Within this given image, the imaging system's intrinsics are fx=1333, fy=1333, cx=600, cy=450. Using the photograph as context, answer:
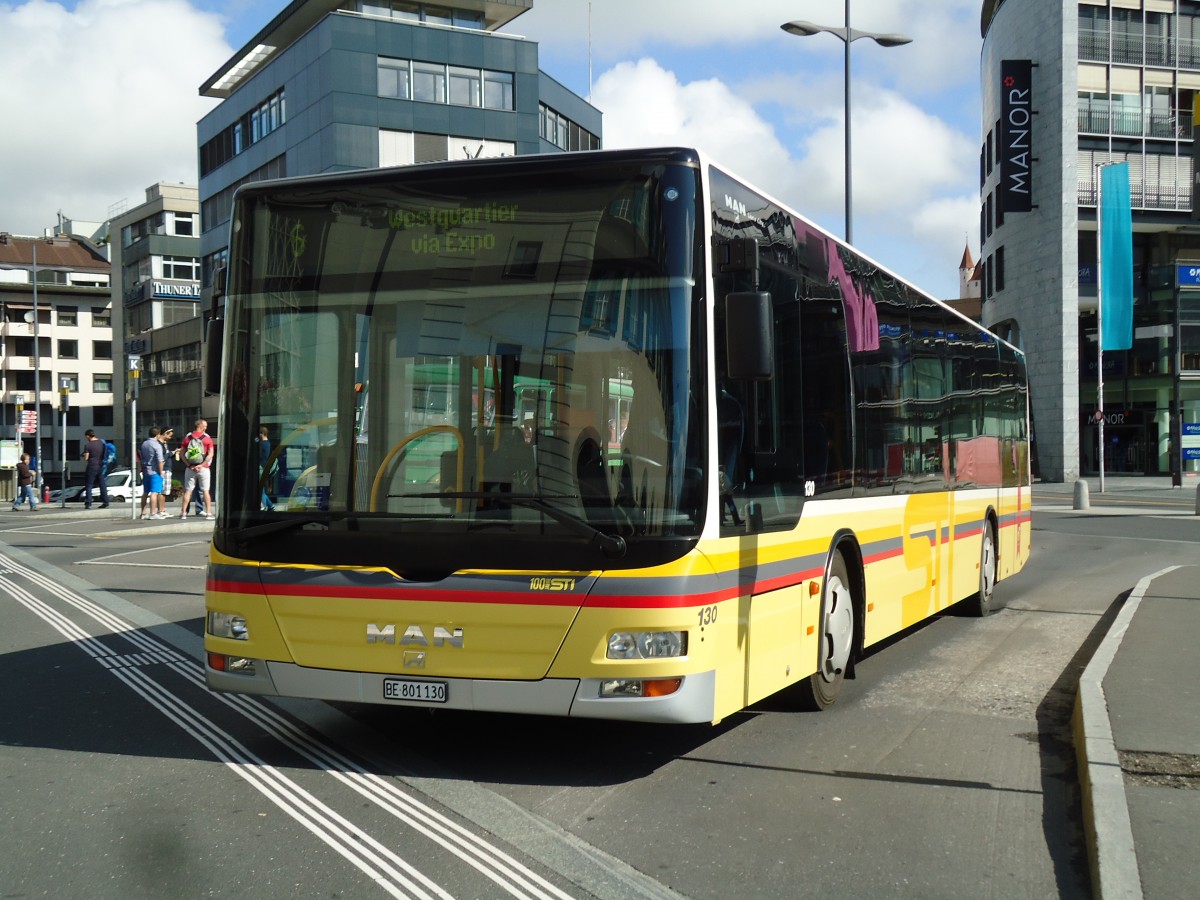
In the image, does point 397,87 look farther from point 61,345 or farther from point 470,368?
point 61,345

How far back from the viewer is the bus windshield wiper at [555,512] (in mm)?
5727

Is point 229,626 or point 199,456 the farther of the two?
point 199,456

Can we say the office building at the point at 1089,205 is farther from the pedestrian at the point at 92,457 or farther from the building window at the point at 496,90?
the pedestrian at the point at 92,457

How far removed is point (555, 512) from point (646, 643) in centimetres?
69

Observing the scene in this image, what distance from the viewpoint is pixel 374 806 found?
5551 mm

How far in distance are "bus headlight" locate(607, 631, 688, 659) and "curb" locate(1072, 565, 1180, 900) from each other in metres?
1.78

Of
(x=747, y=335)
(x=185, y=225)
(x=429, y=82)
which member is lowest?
(x=747, y=335)

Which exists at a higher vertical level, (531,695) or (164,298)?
(164,298)

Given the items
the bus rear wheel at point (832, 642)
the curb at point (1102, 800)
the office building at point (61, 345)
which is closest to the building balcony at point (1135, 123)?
the bus rear wheel at point (832, 642)

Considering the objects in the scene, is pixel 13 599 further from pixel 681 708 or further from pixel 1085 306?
pixel 1085 306

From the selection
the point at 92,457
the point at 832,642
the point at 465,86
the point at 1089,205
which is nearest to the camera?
the point at 832,642

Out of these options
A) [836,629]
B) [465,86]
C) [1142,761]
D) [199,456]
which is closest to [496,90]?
[465,86]

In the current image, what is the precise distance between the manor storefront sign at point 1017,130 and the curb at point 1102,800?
5194 cm

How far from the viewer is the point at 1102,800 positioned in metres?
5.22
